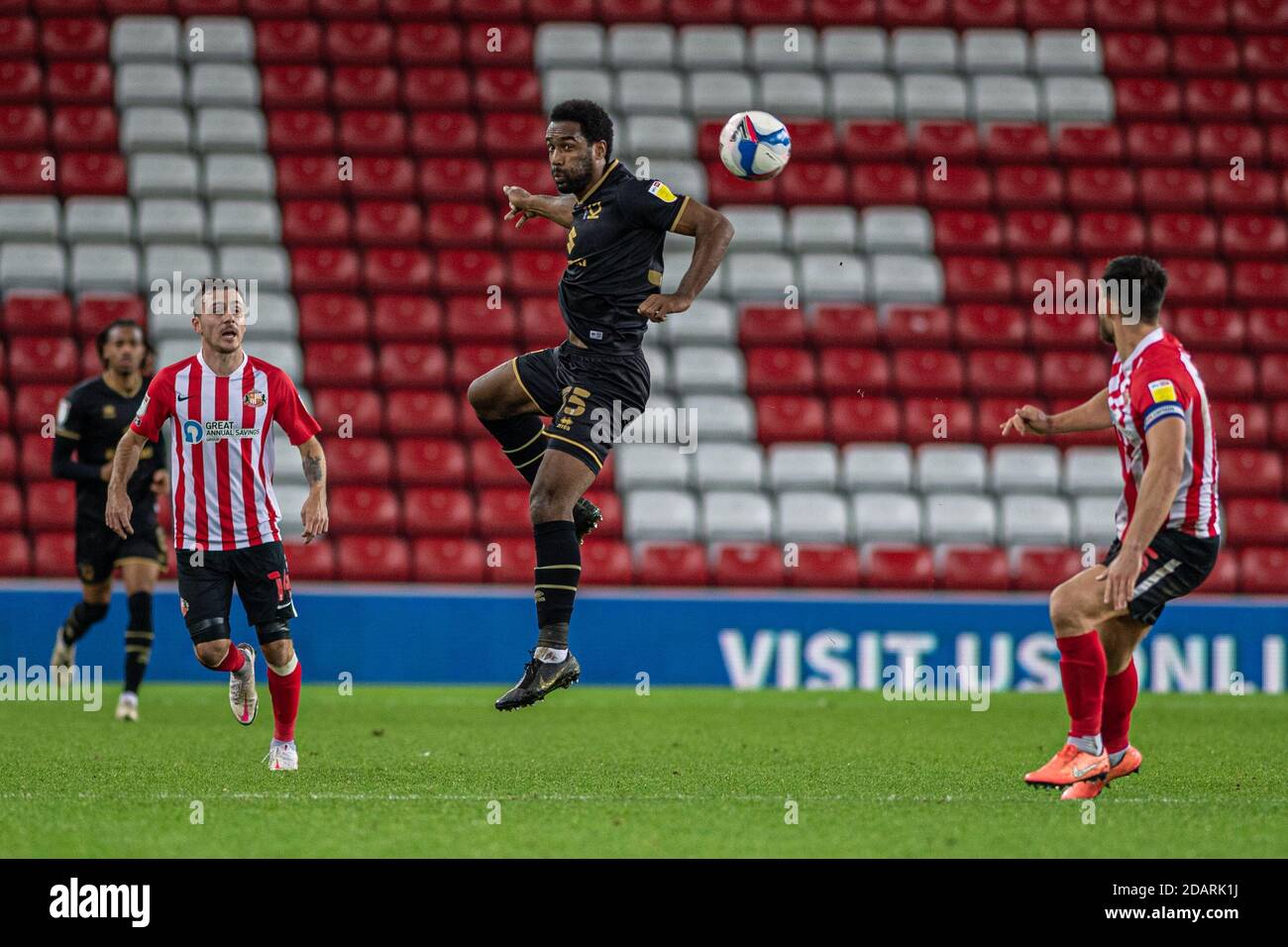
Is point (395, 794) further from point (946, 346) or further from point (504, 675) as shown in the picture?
point (946, 346)

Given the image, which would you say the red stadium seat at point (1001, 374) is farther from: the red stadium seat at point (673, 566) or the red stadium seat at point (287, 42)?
the red stadium seat at point (287, 42)

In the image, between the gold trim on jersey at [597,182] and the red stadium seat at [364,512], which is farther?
the red stadium seat at [364,512]

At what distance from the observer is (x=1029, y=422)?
6105 millimetres

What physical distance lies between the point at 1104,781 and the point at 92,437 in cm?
553

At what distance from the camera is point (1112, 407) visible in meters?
5.67

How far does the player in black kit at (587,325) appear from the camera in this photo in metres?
6.10

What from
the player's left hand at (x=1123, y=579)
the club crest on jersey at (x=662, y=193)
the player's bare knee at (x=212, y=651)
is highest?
the club crest on jersey at (x=662, y=193)

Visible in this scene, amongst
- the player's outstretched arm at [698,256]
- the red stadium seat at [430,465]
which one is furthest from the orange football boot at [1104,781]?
the red stadium seat at [430,465]

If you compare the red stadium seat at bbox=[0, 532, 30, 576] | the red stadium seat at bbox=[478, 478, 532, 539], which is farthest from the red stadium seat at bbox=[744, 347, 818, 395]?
the red stadium seat at bbox=[0, 532, 30, 576]

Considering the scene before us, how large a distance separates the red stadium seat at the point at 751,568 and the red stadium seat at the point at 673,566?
13cm

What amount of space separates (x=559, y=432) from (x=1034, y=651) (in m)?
5.46

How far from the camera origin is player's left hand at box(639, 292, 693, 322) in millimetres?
5988

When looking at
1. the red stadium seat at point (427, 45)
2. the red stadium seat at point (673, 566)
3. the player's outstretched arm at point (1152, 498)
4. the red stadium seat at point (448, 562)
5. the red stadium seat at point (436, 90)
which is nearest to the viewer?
the player's outstretched arm at point (1152, 498)

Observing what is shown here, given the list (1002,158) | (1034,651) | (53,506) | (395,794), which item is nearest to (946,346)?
(1002,158)
